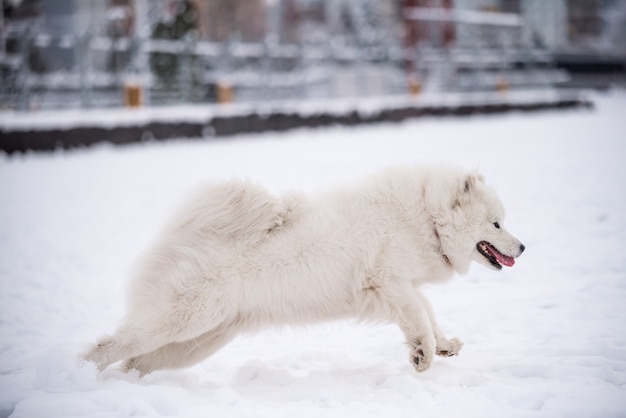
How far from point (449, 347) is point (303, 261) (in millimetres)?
1126

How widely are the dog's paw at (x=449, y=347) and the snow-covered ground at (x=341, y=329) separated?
0.09 m

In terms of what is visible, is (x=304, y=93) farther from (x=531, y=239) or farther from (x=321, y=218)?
(x=321, y=218)

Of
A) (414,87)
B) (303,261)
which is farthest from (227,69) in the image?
(303,261)

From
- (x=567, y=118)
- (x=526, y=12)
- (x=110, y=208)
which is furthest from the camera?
(x=526, y=12)

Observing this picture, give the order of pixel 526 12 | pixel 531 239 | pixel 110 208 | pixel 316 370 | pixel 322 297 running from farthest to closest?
1. pixel 526 12
2. pixel 110 208
3. pixel 531 239
4. pixel 316 370
5. pixel 322 297

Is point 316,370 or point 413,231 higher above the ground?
point 413,231

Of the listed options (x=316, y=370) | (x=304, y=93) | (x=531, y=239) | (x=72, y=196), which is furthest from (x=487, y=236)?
(x=304, y=93)

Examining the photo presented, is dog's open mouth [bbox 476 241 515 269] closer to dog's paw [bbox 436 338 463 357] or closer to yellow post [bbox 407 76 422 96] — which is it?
dog's paw [bbox 436 338 463 357]

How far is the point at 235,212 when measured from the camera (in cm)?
399

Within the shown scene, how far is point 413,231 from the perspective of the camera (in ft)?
13.5

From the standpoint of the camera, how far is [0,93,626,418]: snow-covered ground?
11.4ft

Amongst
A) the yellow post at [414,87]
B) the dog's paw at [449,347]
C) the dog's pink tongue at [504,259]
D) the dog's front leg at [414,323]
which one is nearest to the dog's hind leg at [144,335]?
the dog's front leg at [414,323]

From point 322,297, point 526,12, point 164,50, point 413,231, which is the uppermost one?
point 526,12

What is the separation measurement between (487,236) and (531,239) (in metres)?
3.53
